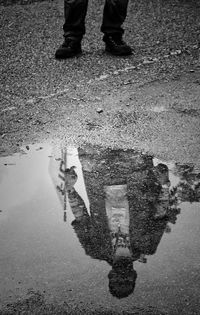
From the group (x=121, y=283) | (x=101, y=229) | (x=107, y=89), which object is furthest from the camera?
(x=107, y=89)

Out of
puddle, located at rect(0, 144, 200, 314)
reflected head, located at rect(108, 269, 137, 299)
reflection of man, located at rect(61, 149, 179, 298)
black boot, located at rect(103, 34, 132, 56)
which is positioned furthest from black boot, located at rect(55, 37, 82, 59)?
reflected head, located at rect(108, 269, 137, 299)

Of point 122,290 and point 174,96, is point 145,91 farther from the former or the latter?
point 122,290

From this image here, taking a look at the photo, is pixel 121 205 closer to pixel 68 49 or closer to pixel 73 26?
pixel 68 49

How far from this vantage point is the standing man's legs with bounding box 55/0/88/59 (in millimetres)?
4523

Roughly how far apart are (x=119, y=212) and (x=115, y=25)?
2812mm

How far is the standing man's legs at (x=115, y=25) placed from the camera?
4.56m

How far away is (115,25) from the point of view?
466 centimetres

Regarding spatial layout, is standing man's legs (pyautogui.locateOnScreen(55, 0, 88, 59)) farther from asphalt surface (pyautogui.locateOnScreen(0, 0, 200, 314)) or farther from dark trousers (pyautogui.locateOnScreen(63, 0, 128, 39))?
asphalt surface (pyautogui.locateOnScreen(0, 0, 200, 314))

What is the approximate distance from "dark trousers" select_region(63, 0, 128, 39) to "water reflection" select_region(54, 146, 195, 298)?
2084 mm

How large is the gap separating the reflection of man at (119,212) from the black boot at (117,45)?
1968mm

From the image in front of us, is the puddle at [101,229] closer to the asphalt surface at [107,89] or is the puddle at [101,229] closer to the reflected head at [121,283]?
the reflected head at [121,283]

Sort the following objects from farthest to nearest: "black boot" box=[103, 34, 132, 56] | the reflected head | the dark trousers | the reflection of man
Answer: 1. "black boot" box=[103, 34, 132, 56]
2. the dark trousers
3. the reflection of man
4. the reflected head

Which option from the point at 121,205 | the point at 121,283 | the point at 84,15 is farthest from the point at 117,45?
the point at 121,283

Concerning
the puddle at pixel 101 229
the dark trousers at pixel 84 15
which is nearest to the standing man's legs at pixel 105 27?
the dark trousers at pixel 84 15
